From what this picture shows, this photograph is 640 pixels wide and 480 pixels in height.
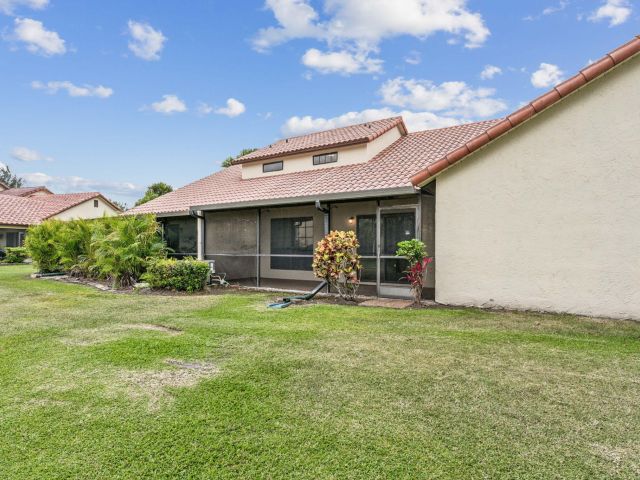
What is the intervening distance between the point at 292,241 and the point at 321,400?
1071 cm

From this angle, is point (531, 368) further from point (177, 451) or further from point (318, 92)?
point (318, 92)

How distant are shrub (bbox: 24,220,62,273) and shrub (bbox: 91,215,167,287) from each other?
5.62 metres

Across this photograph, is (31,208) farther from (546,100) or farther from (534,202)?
(546,100)

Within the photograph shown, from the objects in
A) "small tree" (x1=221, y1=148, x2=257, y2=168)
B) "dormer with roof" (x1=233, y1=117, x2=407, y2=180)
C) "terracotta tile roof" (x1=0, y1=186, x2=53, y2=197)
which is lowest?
"dormer with roof" (x1=233, y1=117, x2=407, y2=180)

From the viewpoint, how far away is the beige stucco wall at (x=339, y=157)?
42.4 ft

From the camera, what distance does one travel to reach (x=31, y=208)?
31500 mm

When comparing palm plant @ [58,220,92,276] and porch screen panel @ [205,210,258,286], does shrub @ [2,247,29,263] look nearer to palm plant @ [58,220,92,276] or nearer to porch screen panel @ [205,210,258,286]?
palm plant @ [58,220,92,276]

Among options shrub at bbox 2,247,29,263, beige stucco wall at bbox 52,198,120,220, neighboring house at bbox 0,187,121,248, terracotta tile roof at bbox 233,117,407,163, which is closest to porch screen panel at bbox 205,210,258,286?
terracotta tile roof at bbox 233,117,407,163

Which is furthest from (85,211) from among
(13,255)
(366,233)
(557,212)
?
(557,212)

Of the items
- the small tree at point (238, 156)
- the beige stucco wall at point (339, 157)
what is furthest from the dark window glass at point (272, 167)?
the small tree at point (238, 156)

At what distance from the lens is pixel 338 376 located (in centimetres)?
415

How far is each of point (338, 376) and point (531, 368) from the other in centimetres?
213

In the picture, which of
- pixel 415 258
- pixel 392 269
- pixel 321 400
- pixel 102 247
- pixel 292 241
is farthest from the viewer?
pixel 292 241

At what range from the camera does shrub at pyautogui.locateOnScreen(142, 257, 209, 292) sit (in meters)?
11.0
